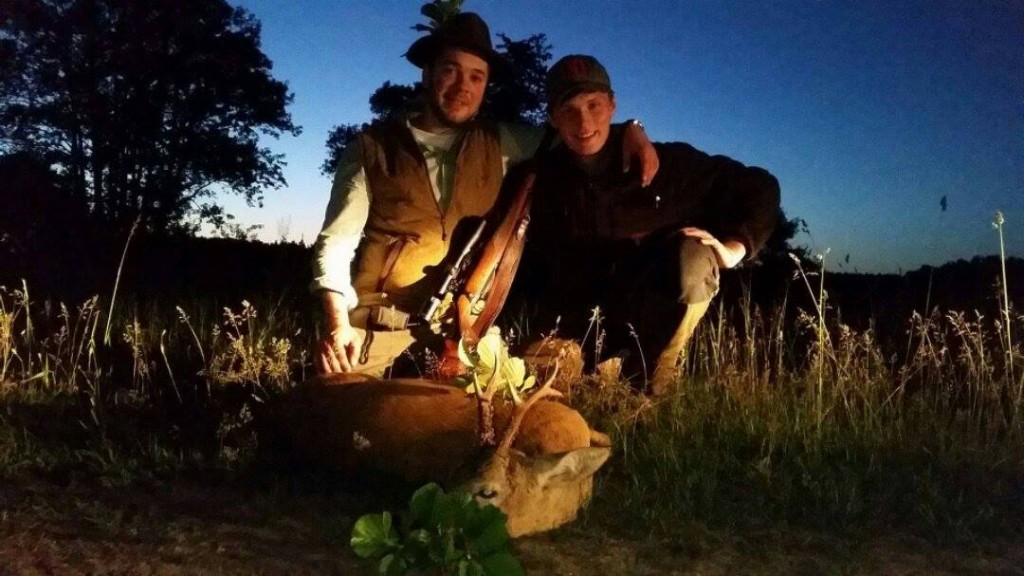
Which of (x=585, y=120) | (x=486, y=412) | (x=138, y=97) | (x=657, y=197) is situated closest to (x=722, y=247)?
(x=657, y=197)

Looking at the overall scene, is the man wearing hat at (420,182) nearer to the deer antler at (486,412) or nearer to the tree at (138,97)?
the deer antler at (486,412)

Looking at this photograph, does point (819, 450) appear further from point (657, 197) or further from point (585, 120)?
point (585, 120)

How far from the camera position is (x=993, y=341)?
20.2 feet

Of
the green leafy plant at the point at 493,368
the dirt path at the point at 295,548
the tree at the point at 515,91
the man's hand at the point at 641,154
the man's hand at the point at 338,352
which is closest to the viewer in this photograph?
the dirt path at the point at 295,548

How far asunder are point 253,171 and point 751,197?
395 inches

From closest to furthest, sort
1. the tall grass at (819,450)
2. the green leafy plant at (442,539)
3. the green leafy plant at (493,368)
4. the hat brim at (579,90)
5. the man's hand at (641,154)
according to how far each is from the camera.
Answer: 1. the green leafy plant at (442,539)
2. the green leafy plant at (493,368)
3. the tall grass at (819,450)
4. the hat brim at (579,90)
5. the man's hand at (641,154)

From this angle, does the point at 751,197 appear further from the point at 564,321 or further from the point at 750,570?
the point at 750,570

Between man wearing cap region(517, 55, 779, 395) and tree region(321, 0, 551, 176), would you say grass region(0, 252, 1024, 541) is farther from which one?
tree region(321, 0, 551, 176)

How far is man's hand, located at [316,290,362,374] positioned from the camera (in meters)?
4.14

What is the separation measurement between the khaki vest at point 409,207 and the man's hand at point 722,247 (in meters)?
1.00

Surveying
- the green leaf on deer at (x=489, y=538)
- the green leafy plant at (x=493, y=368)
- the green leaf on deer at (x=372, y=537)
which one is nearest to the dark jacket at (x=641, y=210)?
the green leafy plant at (x=493, y=368)

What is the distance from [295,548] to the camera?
2873 millimetres

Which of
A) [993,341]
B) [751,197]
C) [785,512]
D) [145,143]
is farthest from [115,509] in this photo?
[145,143]

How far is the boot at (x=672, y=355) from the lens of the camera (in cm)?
459
